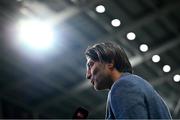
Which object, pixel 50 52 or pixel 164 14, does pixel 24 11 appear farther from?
pixel 164 14

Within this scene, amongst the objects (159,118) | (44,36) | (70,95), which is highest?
(44,36)

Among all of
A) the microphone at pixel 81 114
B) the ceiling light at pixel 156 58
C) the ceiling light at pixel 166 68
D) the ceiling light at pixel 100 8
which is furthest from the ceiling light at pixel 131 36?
the microphone at pixel 81 114

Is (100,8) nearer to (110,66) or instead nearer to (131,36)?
(131,36)

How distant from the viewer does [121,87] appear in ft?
7.73

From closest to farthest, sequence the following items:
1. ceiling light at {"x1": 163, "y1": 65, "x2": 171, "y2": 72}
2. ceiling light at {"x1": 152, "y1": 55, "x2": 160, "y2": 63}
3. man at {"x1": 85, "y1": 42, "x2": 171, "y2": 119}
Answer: man at {"x1": 85, "y1": 42, "x2": 171, "y2": 119} → ceiling light at {"x1": 152, "y1": 55, "x2": 160, "y2": 63} → ceiling light at {"x1": 163, "y1": 65, "x2": 171, "y2": 72}

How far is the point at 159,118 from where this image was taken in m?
2.36

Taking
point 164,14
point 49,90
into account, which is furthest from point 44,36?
point 49,90

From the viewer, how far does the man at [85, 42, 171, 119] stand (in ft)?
7.52

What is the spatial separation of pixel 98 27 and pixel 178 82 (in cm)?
461

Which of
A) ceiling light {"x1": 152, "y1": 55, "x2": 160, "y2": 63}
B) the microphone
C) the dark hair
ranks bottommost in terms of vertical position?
the microphone

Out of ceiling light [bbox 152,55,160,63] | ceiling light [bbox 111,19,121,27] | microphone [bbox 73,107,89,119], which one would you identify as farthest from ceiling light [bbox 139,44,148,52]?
microphone [bbox 73,107,89,119]

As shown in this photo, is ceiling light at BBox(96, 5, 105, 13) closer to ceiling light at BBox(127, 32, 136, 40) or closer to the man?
ceiling light at BBox(127, 32, 136, 40)

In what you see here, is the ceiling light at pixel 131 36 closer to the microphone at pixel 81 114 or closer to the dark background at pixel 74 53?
the dark background at pixel 74 53

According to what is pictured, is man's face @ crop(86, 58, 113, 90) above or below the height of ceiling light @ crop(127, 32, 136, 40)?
below
